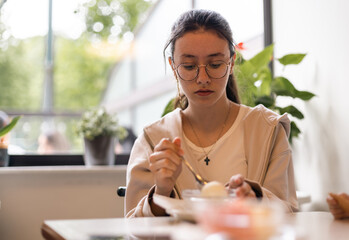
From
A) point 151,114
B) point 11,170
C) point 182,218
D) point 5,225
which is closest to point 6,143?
point 11,170

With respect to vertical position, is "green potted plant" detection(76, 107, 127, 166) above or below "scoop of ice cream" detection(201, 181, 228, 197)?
below

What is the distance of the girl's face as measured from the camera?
4.86 feet

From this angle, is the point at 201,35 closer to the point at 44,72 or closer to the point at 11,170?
the point at 11,170

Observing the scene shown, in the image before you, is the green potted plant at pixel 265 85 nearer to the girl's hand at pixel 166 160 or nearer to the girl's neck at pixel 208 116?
the girl's neck at pixel 208 116

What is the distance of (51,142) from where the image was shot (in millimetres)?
3586

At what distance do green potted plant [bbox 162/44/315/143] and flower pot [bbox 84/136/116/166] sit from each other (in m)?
0.61

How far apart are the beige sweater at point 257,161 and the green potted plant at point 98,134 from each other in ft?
4.31

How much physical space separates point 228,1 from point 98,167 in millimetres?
1347

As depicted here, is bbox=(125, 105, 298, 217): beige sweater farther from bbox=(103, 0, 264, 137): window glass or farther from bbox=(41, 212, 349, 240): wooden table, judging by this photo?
bbox=(103, 0, 264, 137): window glass

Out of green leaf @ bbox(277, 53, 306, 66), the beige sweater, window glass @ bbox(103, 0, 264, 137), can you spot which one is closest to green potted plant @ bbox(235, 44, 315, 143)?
green leaf @ bbox(277, 53, 306, 66)

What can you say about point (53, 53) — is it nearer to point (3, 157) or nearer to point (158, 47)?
point (158, 47)

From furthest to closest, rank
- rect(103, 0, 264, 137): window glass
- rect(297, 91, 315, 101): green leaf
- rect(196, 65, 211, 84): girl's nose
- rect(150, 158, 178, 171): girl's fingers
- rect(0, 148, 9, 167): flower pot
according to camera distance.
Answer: rect(103, 0, 264, 137): window glass < rect(0, 148, 9, 167): flower pot < rect(297, 91, 315, 101): green leaf < rect(196, 65, 211, 84): girl's nose < rect(150, 158, 178, 171): girl's fingers

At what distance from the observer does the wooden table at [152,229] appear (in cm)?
80

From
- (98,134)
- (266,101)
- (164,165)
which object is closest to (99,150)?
(98,134)
